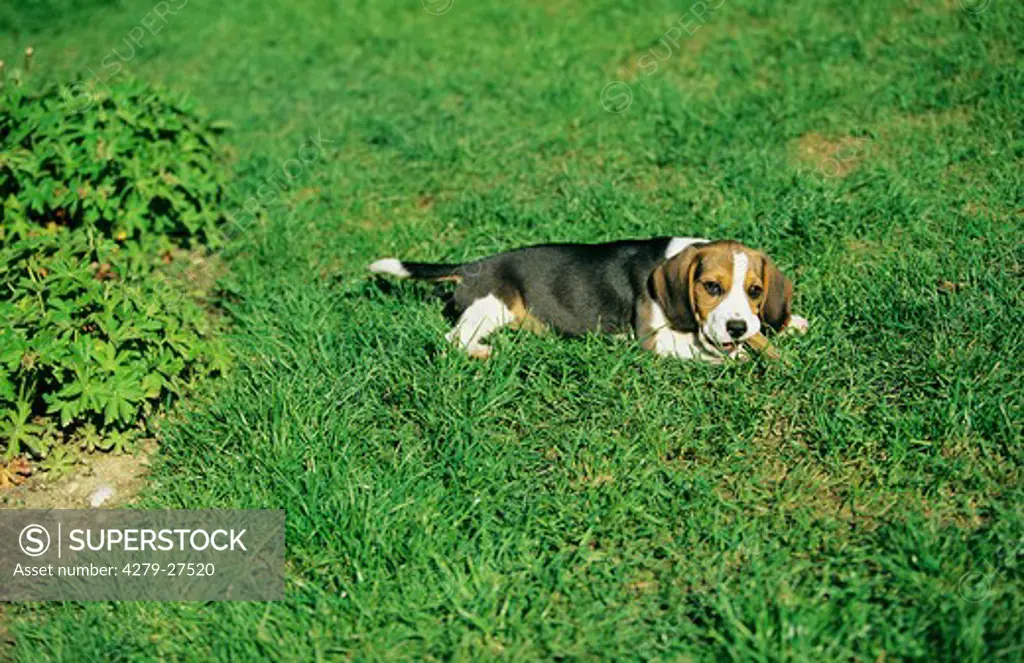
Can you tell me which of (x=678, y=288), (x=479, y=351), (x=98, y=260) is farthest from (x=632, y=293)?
(x=98, y=260)

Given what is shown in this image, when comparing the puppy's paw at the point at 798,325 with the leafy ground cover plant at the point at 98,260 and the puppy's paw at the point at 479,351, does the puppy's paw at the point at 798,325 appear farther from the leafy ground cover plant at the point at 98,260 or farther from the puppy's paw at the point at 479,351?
the leafy ground cover plant at the point at 98,260

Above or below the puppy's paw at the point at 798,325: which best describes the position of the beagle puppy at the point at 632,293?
above

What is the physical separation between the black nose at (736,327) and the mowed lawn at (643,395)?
0.22m

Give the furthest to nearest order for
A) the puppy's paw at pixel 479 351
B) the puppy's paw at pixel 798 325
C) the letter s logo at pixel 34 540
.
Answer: the puppy's paw at pixel 479 351, the puppy's paw at pixel 798 325, the letter s logo at pixel 34 540

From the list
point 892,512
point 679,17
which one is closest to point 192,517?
point 892,512

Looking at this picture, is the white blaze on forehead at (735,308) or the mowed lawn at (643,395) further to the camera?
the white blaze on forehead at (735,308)

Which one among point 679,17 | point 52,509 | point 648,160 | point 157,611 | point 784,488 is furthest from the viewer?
point 679,17

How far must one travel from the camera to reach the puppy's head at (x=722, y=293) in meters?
4.06

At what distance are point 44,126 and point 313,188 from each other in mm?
1701

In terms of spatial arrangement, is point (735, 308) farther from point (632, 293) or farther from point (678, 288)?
point (632, 293)

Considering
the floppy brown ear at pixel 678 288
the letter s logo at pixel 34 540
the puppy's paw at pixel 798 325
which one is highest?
the letter s logo at pixel 34 540

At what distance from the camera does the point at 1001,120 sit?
5777 mm

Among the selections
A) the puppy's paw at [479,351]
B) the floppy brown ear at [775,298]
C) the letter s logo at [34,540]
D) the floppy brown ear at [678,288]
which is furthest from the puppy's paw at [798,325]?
the letter s logo at [34,540]

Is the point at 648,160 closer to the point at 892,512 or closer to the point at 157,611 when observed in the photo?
the point at 892,512
